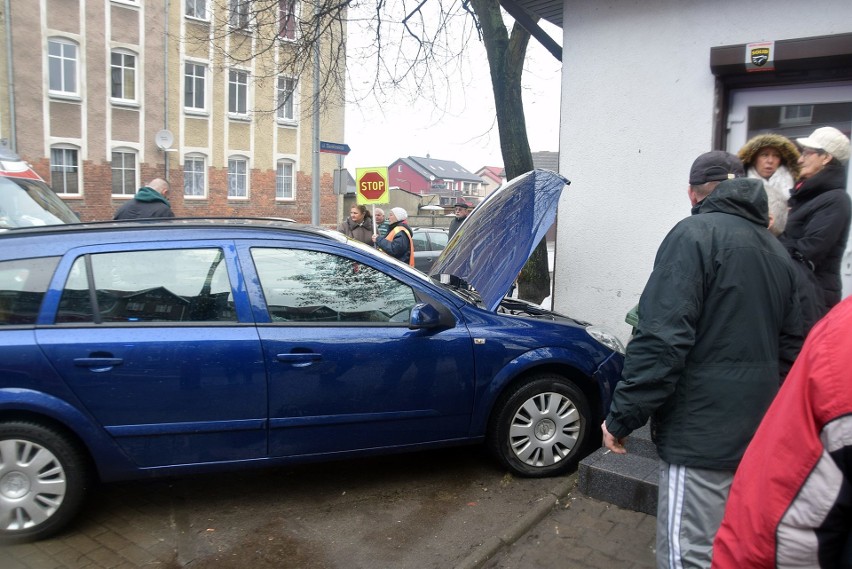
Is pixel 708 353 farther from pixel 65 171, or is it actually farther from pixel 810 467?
pixel 65 171

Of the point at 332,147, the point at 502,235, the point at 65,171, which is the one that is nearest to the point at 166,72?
the point at 65,171

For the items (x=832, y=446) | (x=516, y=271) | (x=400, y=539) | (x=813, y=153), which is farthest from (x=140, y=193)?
(x=832, y=446)

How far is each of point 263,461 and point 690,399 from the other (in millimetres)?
2450

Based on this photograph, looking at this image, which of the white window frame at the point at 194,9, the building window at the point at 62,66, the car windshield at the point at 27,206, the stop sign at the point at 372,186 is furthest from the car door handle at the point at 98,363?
the white window frame at the point at 194,9

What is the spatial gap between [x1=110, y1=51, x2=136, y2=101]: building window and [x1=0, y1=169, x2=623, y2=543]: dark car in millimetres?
25266

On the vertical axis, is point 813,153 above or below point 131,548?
above

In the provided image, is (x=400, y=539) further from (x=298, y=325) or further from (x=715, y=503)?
(x=715, y=503)

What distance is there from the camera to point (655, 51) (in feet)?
18.2

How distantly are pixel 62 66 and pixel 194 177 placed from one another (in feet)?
20.9

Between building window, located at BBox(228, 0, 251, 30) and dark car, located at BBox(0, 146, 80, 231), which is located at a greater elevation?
building window, located at BBox(228, 0, 251, 30)

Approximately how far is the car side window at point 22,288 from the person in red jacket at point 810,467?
11.6 feet

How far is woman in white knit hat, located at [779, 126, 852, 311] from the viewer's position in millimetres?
3525

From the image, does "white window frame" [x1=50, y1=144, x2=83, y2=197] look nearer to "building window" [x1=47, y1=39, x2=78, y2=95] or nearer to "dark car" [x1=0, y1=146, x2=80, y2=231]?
"building window" [x1=47, y1=39, x2=78, y2=95]

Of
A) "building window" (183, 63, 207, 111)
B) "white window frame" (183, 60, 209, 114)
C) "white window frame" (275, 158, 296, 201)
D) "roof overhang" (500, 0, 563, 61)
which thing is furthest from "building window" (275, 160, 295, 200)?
"roof overhang" (500, 0, 563, 61)
